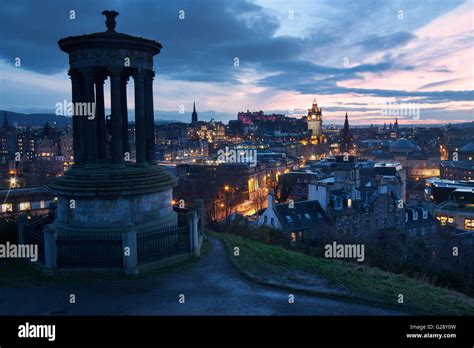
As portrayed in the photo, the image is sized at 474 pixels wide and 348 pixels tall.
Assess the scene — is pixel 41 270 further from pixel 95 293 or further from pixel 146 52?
pixel 146 52

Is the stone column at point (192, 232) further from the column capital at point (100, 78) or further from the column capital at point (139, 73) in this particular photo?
the column capital at point (100, 78)

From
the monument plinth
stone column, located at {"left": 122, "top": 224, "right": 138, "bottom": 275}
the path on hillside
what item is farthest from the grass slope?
the monument plinth

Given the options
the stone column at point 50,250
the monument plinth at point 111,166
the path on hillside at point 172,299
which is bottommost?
the path on hillside at point 172,299

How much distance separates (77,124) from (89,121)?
107 cm

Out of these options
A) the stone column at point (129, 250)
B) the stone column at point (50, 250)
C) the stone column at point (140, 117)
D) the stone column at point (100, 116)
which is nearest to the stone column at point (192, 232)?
the stone column at point (129, 250)

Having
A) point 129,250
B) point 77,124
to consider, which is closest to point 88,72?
point 77,124

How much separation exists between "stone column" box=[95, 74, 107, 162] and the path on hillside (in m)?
7.27

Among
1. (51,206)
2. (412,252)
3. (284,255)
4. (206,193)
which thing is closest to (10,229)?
(51,206)

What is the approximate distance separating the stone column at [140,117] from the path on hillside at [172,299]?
6004mm

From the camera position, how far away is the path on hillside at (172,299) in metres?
11.8

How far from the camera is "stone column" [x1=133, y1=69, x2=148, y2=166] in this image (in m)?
18.2

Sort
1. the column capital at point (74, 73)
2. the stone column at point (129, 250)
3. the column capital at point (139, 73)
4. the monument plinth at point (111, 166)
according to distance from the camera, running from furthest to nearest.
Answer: the column capital at point (139, 73) → the column capital at point (74, 73) → the monument plinth at point (111, 166) → the stone column at point (129, 250)

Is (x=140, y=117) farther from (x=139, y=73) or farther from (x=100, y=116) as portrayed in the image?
(x=100, y=116)

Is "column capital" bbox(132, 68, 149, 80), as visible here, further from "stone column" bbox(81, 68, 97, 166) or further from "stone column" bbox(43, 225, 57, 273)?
"stone column" bbox(43, 225, 57, 273)
